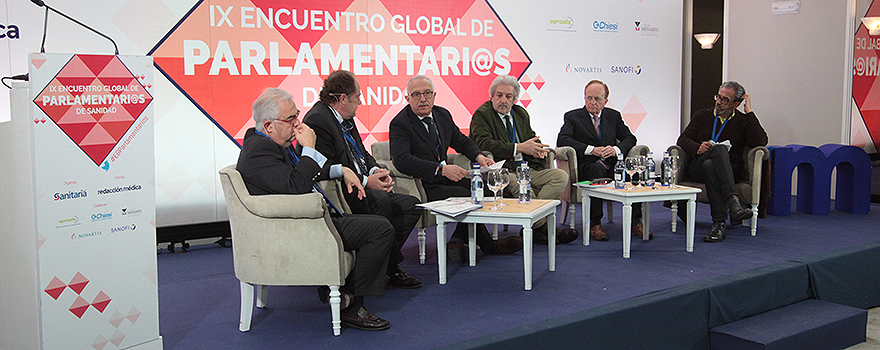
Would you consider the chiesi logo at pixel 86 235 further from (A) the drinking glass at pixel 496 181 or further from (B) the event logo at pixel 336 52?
(B) the event logo at pixel 336 52

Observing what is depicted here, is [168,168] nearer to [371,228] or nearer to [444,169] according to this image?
[444,169]

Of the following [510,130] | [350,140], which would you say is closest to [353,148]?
[350,140]

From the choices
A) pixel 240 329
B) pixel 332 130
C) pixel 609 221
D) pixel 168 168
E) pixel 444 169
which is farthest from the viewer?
pixel 609 221

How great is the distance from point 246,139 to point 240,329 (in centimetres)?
81

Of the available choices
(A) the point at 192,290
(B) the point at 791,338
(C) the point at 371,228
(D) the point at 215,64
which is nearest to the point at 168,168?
(D) the point at 215,64

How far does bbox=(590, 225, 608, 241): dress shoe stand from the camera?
Result: 14.3 ft

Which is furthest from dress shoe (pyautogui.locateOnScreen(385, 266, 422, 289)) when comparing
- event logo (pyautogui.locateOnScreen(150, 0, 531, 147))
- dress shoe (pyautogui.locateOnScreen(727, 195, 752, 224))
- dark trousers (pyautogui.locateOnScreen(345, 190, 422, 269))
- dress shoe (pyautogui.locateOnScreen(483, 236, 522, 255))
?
dress shoe (pyautogui.locateOnScreen(727, 195, 752, 224))

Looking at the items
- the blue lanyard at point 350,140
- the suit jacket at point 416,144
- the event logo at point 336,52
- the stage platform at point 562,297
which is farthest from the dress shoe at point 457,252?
the event logo at point 336,52

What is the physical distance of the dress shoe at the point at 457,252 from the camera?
3.81m

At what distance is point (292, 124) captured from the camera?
108 inches

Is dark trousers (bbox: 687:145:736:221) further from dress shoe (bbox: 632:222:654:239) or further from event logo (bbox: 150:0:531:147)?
event logo (bbox: 150:0:531:147)

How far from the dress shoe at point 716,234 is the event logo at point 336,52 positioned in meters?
2.41

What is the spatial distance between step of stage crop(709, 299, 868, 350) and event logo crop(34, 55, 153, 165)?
103 inches

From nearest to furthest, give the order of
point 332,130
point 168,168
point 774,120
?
1. point 332,130
2. point 168,168
3. point 774,120
